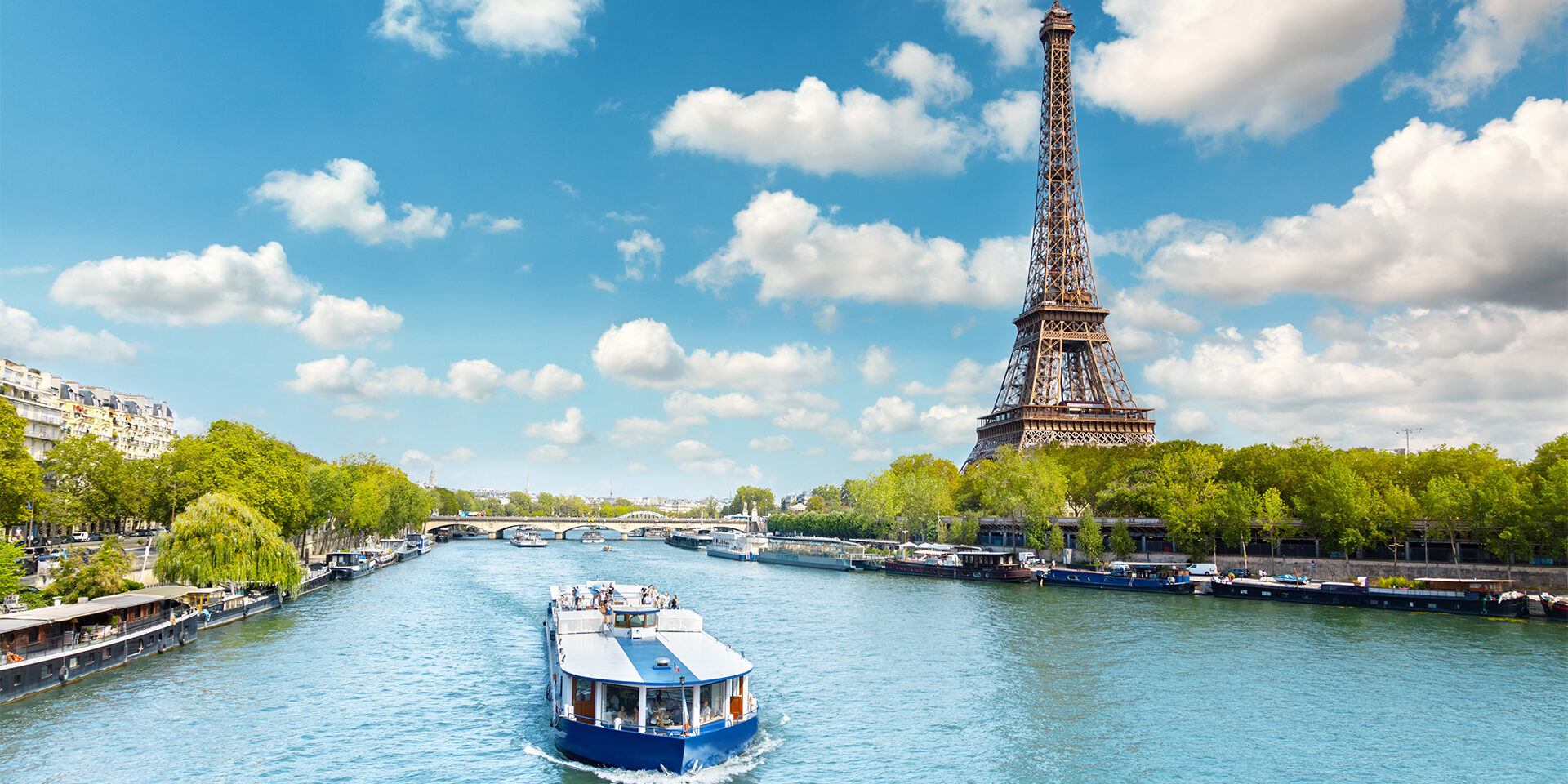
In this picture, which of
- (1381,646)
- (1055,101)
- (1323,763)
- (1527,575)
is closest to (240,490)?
(1323,763)

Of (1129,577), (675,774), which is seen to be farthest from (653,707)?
(1129,577)

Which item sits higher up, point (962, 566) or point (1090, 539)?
point (1090, 539)

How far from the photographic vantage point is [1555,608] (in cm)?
Result: 5794

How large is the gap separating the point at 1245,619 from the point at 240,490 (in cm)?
7075

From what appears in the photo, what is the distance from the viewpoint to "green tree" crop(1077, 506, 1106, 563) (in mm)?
92688

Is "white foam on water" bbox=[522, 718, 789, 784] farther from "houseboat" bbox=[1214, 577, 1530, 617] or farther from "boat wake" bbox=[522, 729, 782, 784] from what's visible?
"houseboat" bbox=[1214, 577, 1530, 617]

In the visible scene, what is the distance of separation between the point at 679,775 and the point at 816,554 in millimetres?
95452

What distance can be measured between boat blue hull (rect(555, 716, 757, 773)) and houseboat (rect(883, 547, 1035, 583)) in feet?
215

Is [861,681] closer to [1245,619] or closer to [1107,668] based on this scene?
[1107,668]

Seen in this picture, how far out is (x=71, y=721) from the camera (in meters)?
30.5

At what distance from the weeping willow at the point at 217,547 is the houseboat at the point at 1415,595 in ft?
228

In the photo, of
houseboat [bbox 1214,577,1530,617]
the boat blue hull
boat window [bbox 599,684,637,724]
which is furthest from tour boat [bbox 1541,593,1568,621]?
boat window [bbox 599,684,637,724]

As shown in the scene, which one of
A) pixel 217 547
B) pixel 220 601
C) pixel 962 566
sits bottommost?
pixel 220 601

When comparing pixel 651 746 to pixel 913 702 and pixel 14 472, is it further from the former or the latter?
pixel 14 472
